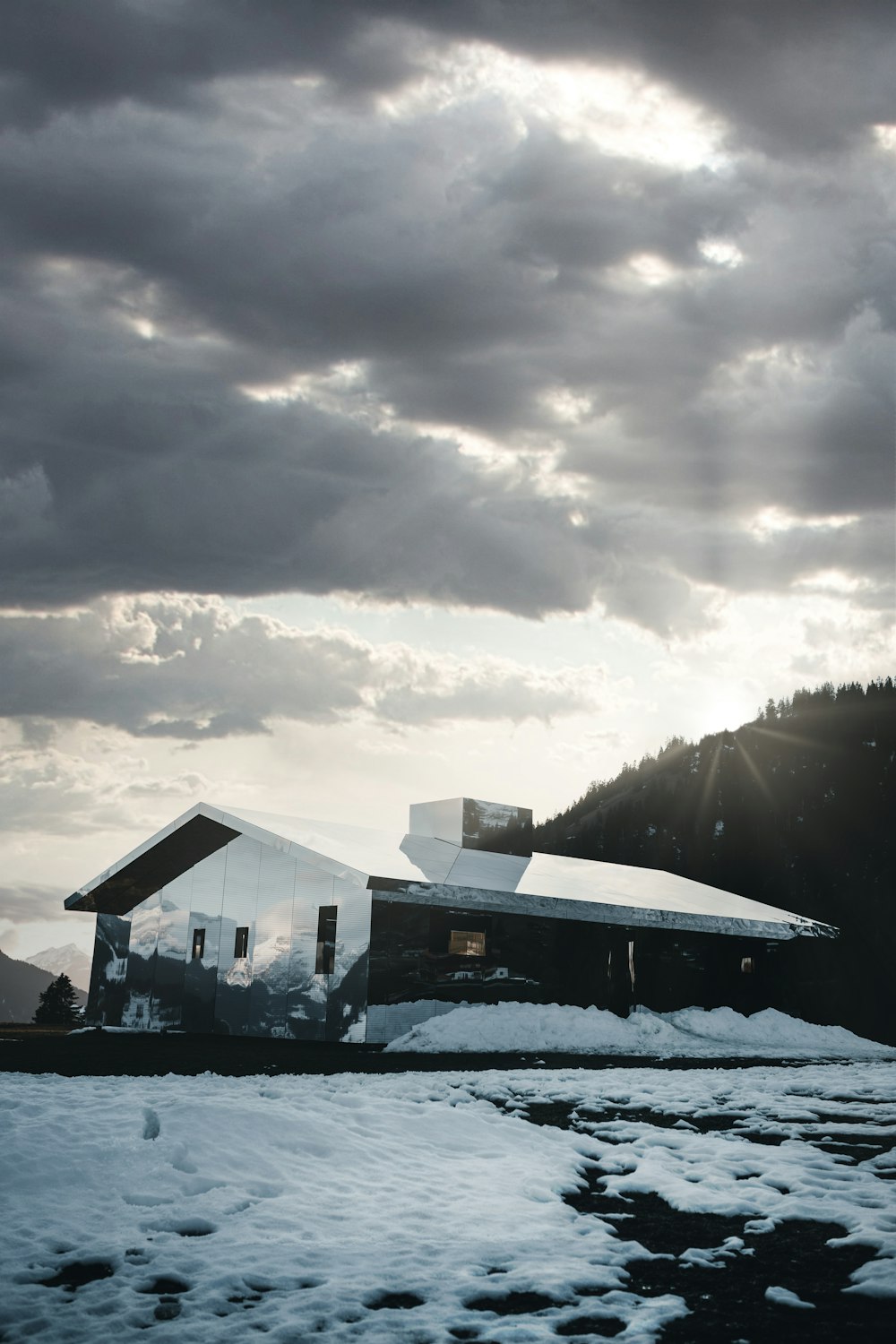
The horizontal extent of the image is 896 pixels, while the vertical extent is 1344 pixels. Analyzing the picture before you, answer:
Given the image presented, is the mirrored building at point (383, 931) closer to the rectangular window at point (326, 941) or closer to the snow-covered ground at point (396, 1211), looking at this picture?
the rectangular window at point (326, 941)

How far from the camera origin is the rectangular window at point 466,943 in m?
19.8

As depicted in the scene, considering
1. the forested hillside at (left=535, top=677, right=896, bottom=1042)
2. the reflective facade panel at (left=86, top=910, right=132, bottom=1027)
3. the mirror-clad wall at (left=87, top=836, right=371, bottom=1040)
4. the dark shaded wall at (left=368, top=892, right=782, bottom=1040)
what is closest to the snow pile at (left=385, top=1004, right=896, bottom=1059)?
the dark shaded wall at (left=368, top=892, right=782, bottom=1040)

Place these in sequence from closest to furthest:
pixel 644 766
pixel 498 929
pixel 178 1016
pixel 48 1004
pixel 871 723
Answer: pixel 498 929 < pixel 178 1016 < pixel 48 1004 < pixel 871 723 < pixel 644 766

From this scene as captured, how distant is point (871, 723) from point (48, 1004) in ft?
146

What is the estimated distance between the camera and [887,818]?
51.6m

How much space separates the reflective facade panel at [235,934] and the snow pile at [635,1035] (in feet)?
15.2

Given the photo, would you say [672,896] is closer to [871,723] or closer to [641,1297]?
[641,1297]

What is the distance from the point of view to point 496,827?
26.3 metres

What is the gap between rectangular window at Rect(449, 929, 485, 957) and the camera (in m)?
19.8

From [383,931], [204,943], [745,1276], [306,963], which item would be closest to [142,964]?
[204,943]

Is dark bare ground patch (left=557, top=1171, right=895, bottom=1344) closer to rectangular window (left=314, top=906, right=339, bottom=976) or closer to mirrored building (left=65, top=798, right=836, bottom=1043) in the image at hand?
mirrored building (left=65, top=798, right=836, bottom=1043)

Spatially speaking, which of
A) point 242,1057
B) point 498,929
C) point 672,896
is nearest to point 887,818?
point 672,896

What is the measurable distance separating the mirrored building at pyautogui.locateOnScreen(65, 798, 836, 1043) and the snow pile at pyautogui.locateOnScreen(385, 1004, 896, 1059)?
42 centimetres

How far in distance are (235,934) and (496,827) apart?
7.45m
